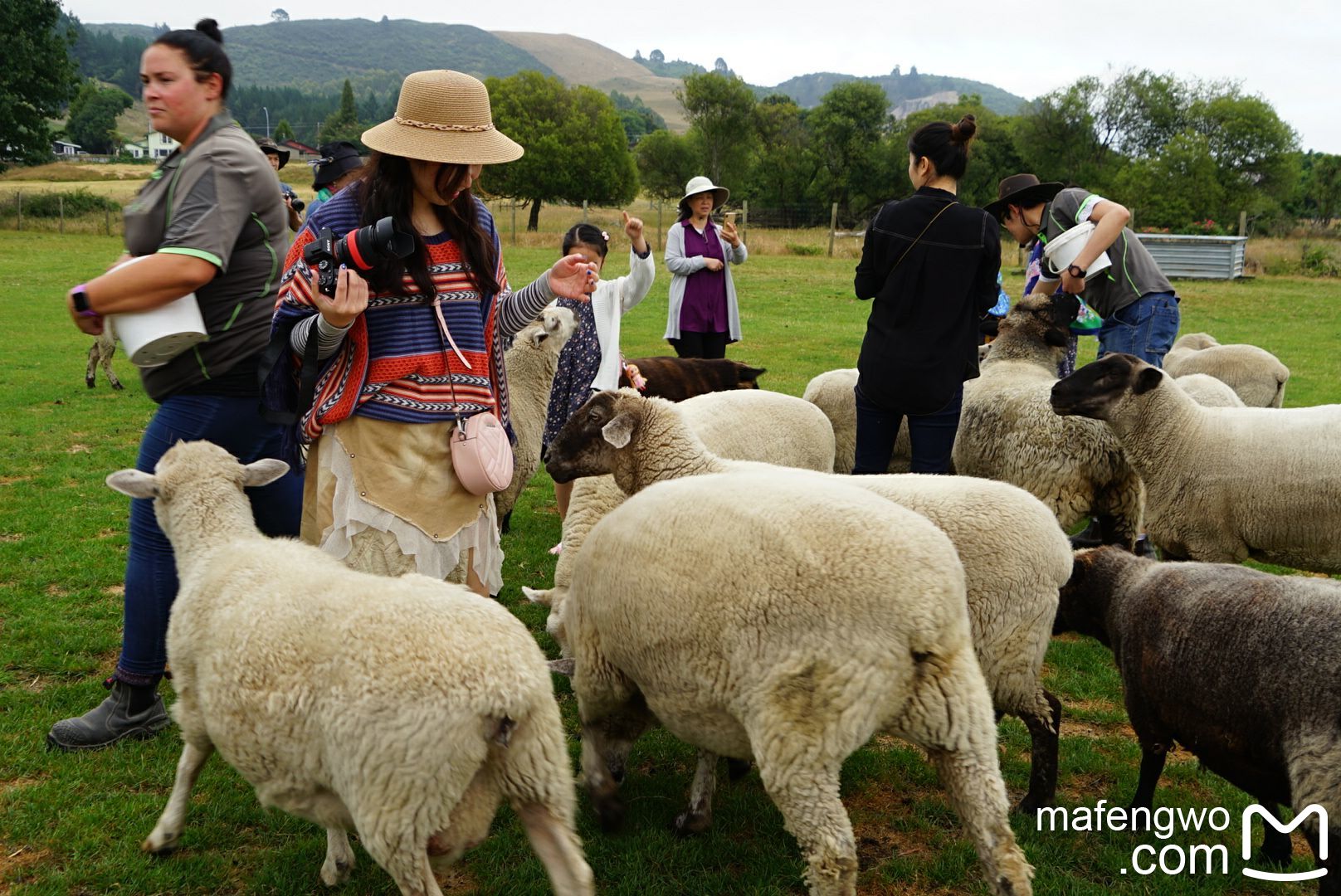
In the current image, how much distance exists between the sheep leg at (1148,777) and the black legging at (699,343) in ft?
16.7

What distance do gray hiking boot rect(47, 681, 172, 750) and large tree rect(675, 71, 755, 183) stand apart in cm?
5465

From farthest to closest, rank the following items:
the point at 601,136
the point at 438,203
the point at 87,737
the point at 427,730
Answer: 1. the point at 601,136
2. the point at 87,737
3. the point at 438,203
4. the point at 427,730

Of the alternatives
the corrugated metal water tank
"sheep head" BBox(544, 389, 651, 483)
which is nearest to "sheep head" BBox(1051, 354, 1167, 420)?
"sheep head" BBox(544, 389, 651, 483)

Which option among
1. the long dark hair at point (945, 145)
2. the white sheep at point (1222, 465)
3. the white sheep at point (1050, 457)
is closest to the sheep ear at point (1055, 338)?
the white sheep at point (1050, 457)

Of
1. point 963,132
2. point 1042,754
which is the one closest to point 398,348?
point 1042,754

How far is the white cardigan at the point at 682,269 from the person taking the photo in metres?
7.73

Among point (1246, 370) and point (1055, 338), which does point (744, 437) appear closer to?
point (1055, 338)

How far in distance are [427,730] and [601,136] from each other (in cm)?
5439

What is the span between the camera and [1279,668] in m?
3.08

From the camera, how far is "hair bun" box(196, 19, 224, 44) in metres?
3.30

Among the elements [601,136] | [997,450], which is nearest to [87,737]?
[997,450]

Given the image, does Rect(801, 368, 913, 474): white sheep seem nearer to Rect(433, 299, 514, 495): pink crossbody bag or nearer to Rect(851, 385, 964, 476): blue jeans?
Rect(851, 385, 964, 476): blue jeans

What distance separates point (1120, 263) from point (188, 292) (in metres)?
5.24

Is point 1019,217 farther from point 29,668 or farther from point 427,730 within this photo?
point 29,668
